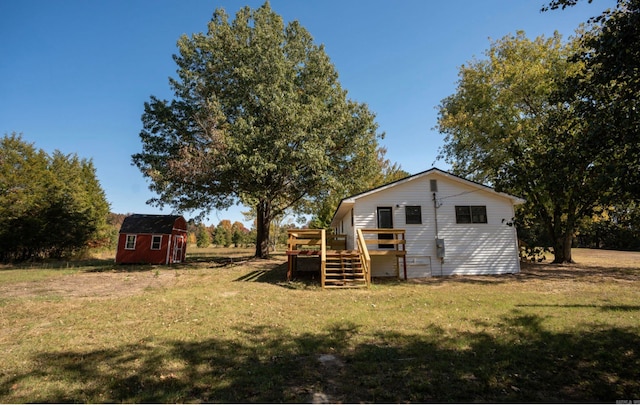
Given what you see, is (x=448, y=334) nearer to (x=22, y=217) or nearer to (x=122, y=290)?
(x=122, y=290)

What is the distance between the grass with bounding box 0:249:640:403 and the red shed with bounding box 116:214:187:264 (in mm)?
14746

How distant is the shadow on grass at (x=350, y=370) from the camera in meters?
3.72

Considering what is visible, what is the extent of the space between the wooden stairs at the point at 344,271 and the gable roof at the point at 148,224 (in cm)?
1698

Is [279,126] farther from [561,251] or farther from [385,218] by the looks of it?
[561,251]

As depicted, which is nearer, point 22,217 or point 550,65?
point 550,65

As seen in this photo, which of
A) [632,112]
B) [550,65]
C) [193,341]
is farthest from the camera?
[550,65]

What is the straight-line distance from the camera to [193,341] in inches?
223

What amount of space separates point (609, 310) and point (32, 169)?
37183 mm

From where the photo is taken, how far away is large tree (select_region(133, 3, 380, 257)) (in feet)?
60.5

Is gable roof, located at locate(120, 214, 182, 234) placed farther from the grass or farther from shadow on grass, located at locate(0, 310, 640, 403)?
shadow on grass, located at locate(0, 310, 640, 403)

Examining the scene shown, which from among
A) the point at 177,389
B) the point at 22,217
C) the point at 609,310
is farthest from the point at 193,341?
the point at 22,217

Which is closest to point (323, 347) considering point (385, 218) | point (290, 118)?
point (385, 218)

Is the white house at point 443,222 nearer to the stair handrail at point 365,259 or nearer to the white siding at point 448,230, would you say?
the white siding at point 448,230

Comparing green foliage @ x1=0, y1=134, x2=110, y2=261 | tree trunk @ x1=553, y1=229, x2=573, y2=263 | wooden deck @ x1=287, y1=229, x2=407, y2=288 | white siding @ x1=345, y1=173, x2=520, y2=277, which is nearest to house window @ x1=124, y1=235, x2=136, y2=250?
green foliage @ x1=0, y1=134, x2=110, y2=261
